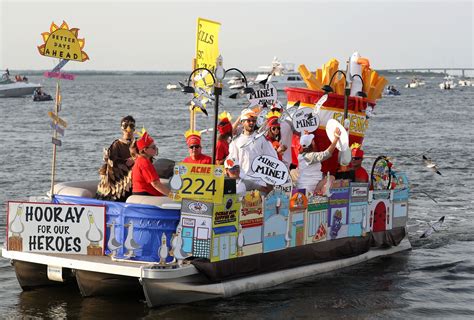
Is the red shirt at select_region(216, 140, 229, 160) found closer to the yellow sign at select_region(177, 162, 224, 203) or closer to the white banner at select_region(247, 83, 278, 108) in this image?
the white banner at select_region(247, 83, 278, 108)

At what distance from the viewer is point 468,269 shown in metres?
13.3

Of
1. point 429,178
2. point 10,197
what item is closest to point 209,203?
point 10,197

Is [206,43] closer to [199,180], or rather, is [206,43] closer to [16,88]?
[199,180]

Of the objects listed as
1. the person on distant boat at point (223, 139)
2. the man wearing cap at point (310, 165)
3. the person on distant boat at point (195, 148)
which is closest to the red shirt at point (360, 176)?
the man wearing cap at point (310, 165)

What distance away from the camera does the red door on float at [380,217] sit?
13.2 metres

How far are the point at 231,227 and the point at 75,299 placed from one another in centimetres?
224

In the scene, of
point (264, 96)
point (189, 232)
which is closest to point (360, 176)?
point (264, 96)

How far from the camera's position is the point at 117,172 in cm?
1098

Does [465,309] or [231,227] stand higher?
[231,227]

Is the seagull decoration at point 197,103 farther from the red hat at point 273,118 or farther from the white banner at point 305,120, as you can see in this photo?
the white banner at point 305,120

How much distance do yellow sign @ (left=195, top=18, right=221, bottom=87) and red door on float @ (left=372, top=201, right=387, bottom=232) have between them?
11.2 ft

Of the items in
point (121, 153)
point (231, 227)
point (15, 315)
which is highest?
point (121, 153)

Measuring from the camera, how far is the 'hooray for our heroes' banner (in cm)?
1041

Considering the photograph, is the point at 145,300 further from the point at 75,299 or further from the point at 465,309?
the point at 465,309
